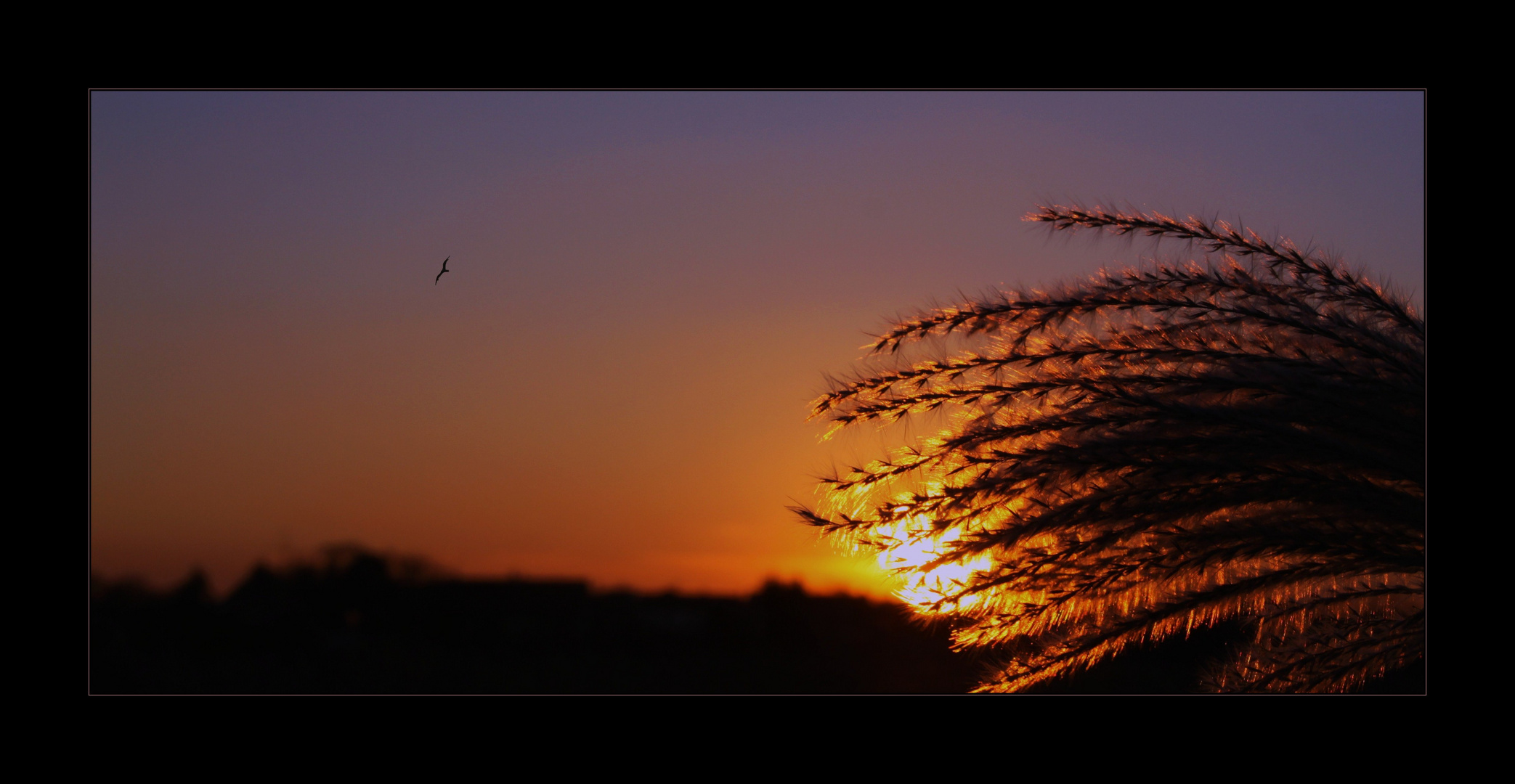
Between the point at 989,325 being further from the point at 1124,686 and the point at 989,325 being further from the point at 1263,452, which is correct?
the point at 1124,686

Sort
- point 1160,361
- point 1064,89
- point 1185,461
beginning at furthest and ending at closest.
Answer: point 1064,89, point 1160,361, point 1185,461

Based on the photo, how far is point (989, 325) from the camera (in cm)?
262

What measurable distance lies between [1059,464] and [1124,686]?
0.66m

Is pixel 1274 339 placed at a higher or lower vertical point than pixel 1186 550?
higher

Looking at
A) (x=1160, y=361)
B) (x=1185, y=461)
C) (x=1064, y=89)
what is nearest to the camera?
(x=1185, y=461)

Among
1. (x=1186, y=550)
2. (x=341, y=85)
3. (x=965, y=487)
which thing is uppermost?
(x=341, y=85)

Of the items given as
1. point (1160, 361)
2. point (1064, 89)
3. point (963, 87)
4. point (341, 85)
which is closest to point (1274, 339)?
point (1160, 361)

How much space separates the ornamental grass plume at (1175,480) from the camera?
2334 millimetres

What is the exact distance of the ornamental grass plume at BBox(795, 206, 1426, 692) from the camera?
7.66ft

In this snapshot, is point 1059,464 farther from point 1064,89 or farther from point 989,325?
point 1064,89

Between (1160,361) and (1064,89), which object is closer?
(1160,361)

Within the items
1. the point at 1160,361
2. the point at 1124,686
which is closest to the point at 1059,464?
the point at 1160,361

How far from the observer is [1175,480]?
233 centimetres

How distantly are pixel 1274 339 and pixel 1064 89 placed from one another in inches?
34.3
